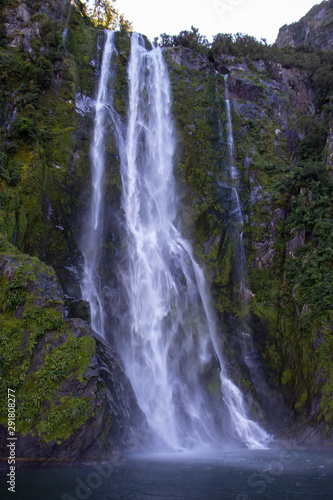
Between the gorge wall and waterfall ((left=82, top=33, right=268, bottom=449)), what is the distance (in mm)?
514

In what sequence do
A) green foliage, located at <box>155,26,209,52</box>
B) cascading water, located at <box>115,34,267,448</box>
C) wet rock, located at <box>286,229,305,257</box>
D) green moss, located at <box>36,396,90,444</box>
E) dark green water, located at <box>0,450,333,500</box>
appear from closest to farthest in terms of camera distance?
dark green water, located at <box>0,450,333,500</box> < green moss, located at <box>36,396,90,444</box> < cascading water, located at <box>115,34,267,448</box> < wet rock, located at <box>286,229,305,257</box> < green foliage, located at <box>155,26,209,52</box>

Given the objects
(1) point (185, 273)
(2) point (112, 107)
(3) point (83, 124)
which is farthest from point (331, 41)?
(1) point (185, 273)

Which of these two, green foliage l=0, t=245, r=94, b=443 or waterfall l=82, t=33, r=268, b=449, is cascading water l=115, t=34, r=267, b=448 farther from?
green foliage l=0, t=245, r=94, b=443

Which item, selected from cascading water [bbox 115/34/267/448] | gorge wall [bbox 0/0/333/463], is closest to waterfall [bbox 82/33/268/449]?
cascading water [bbox 115/34/267/448]

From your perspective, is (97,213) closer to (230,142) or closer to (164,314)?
(164,314)

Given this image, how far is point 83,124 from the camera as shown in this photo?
18.4 metres

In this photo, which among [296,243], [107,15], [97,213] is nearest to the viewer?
[97,213]

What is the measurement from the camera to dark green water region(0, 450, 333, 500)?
22.6 ft

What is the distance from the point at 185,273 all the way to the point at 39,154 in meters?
7.91

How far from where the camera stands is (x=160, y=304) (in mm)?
15711

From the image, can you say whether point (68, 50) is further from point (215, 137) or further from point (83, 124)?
point (215, 137)

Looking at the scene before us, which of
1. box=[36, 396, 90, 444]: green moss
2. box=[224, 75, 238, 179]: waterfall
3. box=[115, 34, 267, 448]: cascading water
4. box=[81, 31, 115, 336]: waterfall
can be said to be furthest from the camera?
box=[224, 75, 238, 179]: waterfall

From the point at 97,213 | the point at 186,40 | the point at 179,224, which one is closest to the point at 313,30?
the point at 186,40

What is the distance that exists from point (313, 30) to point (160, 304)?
1402 inches
